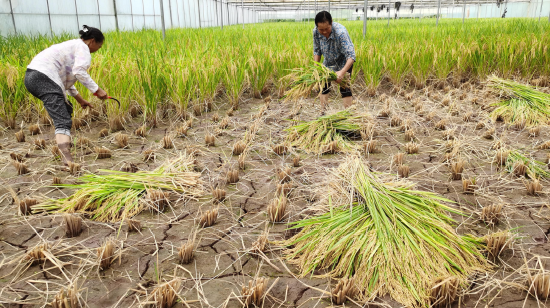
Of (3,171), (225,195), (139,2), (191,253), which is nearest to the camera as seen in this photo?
(191,253)

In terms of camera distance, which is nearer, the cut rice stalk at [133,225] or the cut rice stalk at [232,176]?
the cut rice stalk at [133,225]

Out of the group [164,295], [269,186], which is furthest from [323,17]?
[164,295]

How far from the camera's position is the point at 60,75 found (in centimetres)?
238

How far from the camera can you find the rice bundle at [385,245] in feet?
3.90

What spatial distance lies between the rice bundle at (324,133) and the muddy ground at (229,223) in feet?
0.34

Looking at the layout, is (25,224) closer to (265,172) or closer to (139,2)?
(265,172)

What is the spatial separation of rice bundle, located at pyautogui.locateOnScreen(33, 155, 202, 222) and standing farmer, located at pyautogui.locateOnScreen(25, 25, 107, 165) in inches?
22.9

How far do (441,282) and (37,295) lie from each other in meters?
1.27

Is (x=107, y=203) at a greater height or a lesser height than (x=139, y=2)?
lesser

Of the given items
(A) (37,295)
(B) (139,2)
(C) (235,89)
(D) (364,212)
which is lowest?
(A) (37,295)

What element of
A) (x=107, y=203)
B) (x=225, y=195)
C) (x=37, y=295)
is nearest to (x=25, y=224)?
(x=107, y=203)

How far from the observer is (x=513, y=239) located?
1.46 m

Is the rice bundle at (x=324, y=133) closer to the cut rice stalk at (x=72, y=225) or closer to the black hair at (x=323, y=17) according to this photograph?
the black hair at (x=323, y=17)

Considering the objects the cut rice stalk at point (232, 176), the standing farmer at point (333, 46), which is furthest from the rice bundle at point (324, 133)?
the cut rice stalk at point (232, 176)
